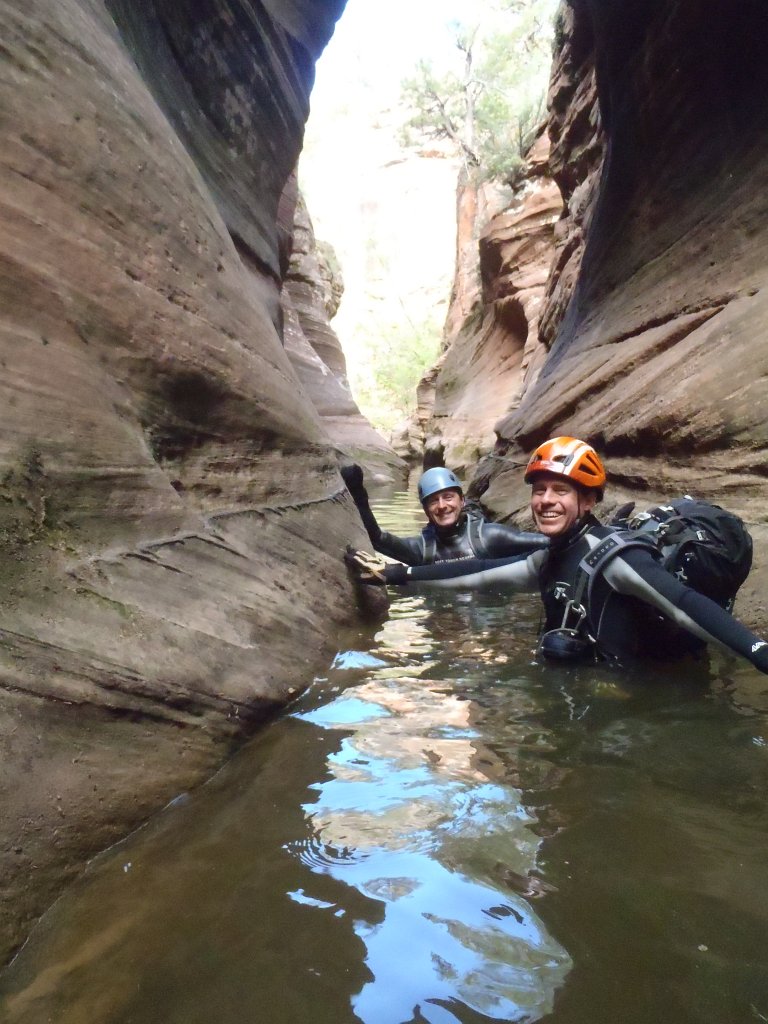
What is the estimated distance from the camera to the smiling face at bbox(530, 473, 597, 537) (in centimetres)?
445

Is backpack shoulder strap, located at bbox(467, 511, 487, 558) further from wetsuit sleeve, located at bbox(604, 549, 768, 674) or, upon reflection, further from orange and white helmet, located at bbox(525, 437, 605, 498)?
wetsuit sleeve, located at bbox(604, 549, 768, 674)

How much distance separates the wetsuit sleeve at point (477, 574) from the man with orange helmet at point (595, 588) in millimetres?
133

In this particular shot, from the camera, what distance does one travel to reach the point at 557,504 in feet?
14.6

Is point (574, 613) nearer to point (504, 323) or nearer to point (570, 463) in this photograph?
point (570, 463)

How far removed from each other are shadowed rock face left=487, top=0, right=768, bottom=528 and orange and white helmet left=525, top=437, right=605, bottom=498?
1998mm

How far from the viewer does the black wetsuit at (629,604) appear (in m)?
3.39

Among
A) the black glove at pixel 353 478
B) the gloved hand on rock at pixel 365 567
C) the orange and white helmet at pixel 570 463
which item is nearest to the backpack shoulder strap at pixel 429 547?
the black glove at pixel 353 478

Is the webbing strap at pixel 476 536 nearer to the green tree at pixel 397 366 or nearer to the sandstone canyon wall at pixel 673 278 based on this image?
the sandstone canyon wall at pixel 673 278

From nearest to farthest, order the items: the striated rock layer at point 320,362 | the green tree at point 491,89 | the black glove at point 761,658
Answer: the black glove at point 761,658 → the green tree at point 491,89 → the striated rock layer at point 320,362

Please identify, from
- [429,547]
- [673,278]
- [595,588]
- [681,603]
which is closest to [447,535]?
[429,547]

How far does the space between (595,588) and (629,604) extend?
261 mm

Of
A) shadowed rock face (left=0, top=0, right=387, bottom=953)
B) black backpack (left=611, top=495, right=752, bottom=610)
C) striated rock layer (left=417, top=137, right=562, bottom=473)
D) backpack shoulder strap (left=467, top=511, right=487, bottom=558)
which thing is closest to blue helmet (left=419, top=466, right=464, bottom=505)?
backpack shoulder strap (left=467, top=511, right=487, bottom=558)

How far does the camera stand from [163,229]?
3.95m

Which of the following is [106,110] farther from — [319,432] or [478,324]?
[478,324]
